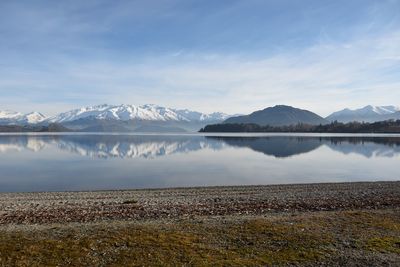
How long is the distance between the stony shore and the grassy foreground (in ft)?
0.10

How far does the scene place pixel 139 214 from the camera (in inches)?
763

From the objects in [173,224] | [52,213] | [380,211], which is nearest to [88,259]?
[173,224]

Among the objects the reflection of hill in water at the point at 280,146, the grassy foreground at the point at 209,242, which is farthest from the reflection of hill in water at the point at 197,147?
the grassy foreground at the point at 209,242

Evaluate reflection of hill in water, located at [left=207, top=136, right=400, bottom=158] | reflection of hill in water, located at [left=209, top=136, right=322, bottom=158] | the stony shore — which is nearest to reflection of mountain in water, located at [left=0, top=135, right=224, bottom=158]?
reflection of hill in water, located at [left=209, top=136, right=322, bottom=158]

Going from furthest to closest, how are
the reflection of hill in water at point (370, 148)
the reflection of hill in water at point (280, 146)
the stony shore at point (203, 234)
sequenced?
the reflection of hill in water at point (280, 146), the reflection of hill in water at point (370, 148), the stony shore at point (203, 234)

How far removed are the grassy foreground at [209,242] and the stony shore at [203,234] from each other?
3 centimetres

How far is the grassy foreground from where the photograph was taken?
1196 centimetres

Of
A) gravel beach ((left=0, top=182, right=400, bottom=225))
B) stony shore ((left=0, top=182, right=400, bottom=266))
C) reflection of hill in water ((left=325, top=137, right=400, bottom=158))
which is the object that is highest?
reflection of hill in water ((left=325, top=137, right=400, bottom=158))

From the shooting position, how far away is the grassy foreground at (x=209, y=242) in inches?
471

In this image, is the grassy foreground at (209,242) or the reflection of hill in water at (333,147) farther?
the reflection of hill in water at (333,147)

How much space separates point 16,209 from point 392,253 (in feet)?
61.5

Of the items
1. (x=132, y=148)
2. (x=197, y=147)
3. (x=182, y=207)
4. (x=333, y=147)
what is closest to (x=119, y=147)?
(x=132, y=148)

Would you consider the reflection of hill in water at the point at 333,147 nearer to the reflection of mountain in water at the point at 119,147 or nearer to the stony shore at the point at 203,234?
the reflection of mountain in water at the point at 119,147

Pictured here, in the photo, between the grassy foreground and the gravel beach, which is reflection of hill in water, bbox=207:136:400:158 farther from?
the grassy foreground
